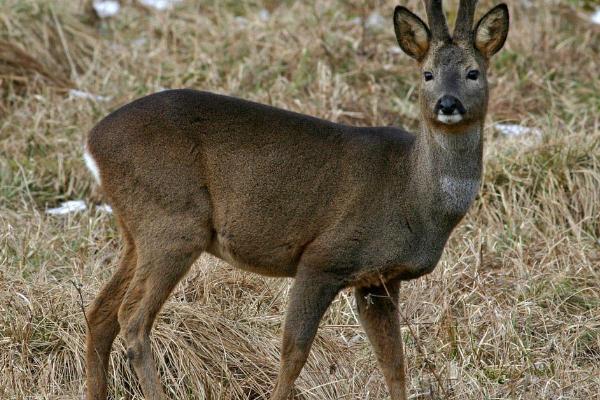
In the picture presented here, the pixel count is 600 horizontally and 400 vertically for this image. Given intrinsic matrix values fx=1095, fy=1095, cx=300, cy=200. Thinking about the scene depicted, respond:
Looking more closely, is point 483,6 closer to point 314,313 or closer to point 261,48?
point 261,48

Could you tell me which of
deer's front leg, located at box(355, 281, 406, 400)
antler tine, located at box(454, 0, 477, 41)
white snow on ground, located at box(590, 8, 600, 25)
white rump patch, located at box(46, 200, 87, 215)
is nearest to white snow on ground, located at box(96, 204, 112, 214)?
white rump patch, located at box(46, 200, 87, 215)

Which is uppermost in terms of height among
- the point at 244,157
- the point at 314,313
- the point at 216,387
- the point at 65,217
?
the point at 244,157

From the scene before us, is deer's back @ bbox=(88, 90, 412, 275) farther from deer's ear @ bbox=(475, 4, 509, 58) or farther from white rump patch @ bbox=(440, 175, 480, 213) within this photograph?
deer's ear @ bbox=(475, 4, 509, 58)

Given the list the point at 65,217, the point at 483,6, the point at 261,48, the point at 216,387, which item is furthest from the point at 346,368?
the point at 483,6

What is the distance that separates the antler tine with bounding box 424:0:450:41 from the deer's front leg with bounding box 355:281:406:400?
1.21 meters

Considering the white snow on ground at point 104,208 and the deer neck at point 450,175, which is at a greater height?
the deer neck at point 450,175

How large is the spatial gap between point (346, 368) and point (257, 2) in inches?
219

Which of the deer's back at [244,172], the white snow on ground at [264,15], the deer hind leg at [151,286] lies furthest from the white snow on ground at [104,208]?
the white snow on ground at [264,15]

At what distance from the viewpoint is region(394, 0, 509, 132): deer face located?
470 cm

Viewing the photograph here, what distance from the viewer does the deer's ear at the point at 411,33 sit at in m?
4.96

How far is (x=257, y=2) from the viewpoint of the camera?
10305 millimetres

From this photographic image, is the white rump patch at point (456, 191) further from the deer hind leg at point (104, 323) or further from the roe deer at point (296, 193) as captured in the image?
the deer hind leg at point (104, 323)

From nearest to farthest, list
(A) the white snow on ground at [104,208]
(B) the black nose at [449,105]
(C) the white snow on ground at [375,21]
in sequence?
(B) the black nose at [449,105] → (A) the white snow on ground at [104,208] → (C) the white snow on ground at [375,21]

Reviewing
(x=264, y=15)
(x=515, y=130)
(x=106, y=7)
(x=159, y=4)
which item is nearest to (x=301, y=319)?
(x=515, y=130)
